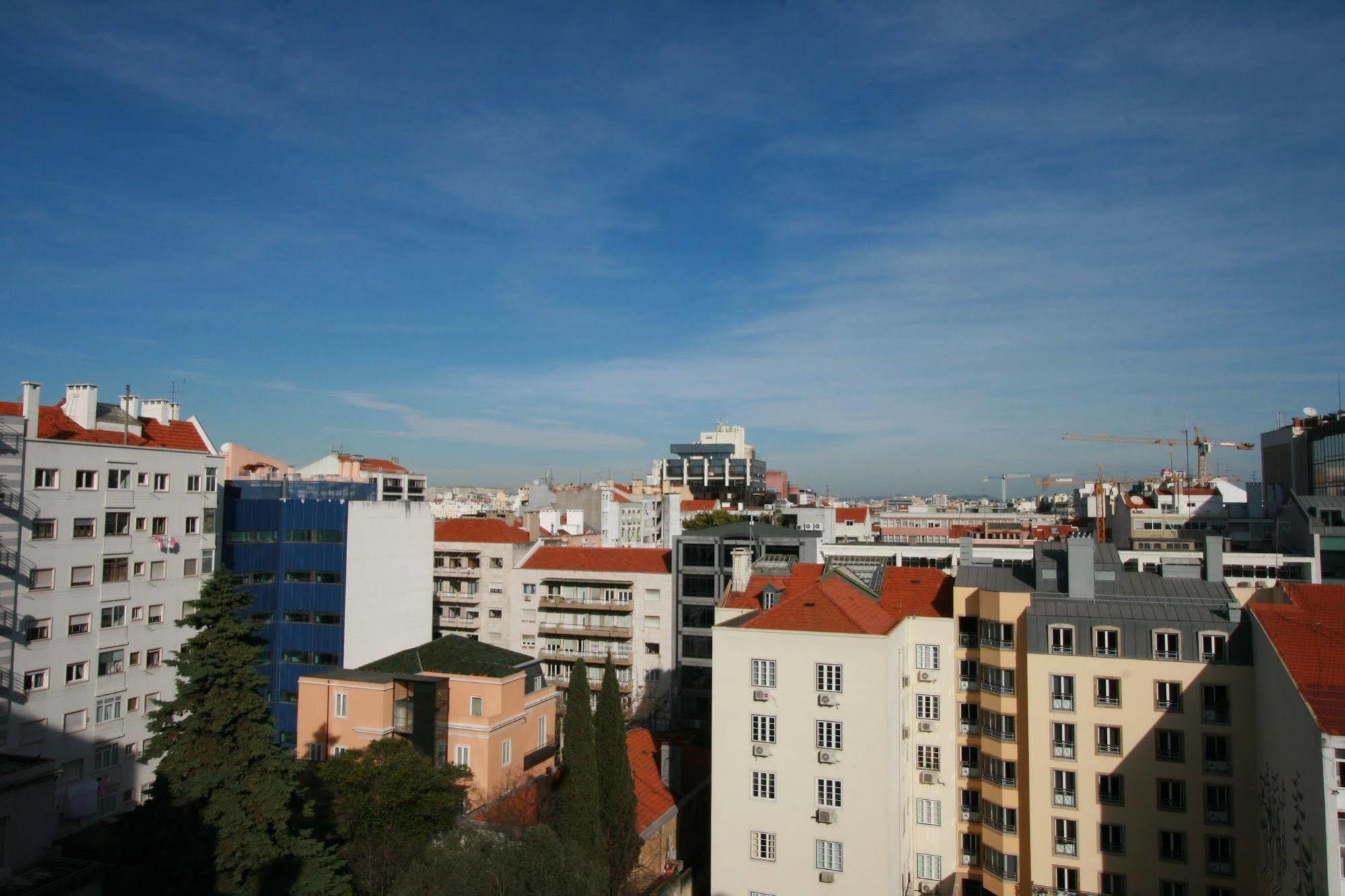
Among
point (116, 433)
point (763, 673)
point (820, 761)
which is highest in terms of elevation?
point (116, 433)

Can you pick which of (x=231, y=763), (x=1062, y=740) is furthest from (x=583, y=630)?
(x=231, y=763)

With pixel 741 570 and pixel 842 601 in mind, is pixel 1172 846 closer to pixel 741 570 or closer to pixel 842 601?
pixel 842 601

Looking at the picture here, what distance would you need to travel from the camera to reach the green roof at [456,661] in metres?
38.7

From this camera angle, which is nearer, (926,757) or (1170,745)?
(1170,745)

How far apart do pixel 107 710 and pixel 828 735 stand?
1387 inches

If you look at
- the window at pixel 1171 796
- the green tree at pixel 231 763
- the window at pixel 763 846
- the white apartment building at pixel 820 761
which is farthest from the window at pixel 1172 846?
the green tree at pixel 231 763

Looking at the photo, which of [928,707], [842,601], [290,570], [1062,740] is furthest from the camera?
[290,570]

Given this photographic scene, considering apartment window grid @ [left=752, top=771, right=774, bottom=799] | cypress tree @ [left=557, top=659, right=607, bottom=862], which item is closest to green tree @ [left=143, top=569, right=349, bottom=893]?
cypress tree @ [left=557, top=659, right=607, bottom=862]

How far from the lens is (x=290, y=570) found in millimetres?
54219

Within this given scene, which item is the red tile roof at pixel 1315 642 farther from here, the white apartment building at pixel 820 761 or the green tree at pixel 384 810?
the green tree at pixel 384 810

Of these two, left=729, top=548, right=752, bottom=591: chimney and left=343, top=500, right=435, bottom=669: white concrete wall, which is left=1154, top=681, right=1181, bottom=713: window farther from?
left=343, top=500, right=435, bottom=669: white concrete wall

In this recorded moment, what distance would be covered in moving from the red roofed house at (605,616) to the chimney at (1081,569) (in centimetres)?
3063

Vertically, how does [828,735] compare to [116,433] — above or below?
below

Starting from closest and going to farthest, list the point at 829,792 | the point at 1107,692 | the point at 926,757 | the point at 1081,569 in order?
the point at 829,792
the point at 1107,692
the point at 1081,569
the point at 926,757
